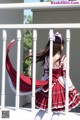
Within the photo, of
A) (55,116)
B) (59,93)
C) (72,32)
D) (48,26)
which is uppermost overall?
(72,32)

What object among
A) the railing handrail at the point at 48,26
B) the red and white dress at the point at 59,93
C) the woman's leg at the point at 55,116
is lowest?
the woman's leg at the point at 55,116

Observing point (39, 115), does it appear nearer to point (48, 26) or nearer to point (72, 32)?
point (48, 26)

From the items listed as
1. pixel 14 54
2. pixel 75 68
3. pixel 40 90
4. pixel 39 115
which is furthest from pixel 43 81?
pixel 75 68

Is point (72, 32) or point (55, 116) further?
point (72, 32)

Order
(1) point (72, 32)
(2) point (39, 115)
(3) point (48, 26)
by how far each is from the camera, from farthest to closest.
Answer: (1) point (72, 32), (2) point (39, 115), (3) point (48, 26)

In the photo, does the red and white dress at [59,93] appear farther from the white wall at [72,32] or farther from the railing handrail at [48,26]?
the white wall at [72,32]

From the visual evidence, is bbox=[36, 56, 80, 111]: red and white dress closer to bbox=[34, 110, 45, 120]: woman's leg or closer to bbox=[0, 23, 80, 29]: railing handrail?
bbox=[34, 110, 45, 120]: woman's leg

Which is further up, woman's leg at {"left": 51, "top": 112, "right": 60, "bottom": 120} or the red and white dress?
the red and white dress

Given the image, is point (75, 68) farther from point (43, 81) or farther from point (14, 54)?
point (43, 81)

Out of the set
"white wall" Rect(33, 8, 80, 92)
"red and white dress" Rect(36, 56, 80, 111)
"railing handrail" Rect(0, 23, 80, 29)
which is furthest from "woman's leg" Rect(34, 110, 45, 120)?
"white wall" Rect(33, 8, 80, 92)

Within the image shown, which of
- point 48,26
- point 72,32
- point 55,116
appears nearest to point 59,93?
point 55,116

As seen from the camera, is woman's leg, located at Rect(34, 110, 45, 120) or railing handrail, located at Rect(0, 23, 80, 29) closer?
railing handrail, located at Rect(0, 23, 80, 29)

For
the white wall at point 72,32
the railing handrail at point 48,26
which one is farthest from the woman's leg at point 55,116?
the white wall at point 72,32

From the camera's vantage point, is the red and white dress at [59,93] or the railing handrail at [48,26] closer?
the railing handrail at [48,26]
